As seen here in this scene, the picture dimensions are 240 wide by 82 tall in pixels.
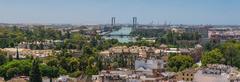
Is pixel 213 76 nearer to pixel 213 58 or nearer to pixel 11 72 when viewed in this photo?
pixel 213 58

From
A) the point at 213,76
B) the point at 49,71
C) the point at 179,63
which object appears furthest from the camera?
the point at 179,63

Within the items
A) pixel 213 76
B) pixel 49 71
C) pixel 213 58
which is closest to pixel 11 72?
pixel 49 71

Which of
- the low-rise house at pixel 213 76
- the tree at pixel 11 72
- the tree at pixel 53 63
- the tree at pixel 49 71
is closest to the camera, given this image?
the low-rise house at pixel 213 76

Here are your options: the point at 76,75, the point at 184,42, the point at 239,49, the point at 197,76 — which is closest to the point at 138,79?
the point at 197,76

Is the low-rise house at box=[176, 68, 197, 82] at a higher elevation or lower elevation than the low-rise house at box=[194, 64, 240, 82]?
lower

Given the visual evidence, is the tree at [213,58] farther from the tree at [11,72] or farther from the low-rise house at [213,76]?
the tree at [11,72]

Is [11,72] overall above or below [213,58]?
below

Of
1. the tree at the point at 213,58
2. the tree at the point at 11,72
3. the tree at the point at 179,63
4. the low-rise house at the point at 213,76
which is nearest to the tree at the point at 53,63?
the tree at the point at 11,72

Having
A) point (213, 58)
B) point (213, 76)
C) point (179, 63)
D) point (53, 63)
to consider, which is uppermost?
point (213, 76)

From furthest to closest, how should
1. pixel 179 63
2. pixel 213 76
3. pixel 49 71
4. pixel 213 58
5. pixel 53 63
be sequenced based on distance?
pixel 213 58, pixel 179 63, pixel 53 63, pixel 49 71, pixel 213 76

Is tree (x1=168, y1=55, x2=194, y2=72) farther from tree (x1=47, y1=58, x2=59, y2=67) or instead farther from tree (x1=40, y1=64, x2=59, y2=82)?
tree (x1=40, y1=64, x2=59, y2=82)

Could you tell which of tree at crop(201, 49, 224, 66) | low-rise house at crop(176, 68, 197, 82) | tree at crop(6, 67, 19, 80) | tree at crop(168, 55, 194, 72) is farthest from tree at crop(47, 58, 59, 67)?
tree at crop(201, 49, 224, 66)

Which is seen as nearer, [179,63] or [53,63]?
[53,63]
